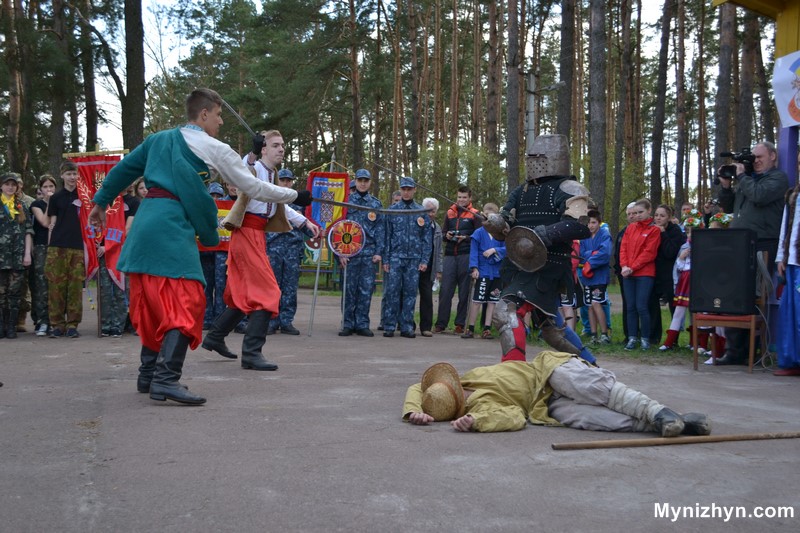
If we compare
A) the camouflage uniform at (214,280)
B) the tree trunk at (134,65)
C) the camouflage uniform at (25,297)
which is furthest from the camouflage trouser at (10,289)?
the tree trunk at (134,65)

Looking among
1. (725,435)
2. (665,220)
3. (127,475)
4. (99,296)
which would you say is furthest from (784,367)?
(99,296)

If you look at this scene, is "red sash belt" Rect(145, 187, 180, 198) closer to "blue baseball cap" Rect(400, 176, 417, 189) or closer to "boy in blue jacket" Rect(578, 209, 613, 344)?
"blue baseball cap" Rect(400, 176, 417, 189)

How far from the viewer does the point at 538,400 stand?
546 centimetres

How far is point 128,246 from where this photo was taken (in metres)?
5.96

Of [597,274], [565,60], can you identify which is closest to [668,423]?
[597,274]

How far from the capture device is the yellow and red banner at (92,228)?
421 inches

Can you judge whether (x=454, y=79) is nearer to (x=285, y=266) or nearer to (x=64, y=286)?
(x=285, y=266)

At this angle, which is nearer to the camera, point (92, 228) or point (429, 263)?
point (92, 228)

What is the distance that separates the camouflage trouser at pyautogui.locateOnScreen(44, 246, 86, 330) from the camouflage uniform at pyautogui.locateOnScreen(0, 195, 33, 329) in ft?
1.22

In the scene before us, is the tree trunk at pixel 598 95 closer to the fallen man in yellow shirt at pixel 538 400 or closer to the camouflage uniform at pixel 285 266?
the camouflage uniform at pixel 285 266

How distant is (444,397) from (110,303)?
699 centimetres

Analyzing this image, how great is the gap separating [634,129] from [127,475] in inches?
1467

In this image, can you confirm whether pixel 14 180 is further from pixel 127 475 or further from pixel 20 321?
pixel 127 475

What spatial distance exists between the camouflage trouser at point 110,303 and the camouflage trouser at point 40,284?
2.45 feet
